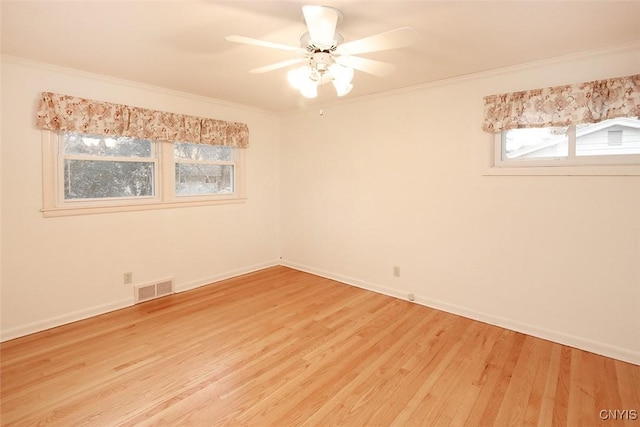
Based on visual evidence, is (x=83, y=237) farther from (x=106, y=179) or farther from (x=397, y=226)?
(x=397, y=226)

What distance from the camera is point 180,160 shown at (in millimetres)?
3873

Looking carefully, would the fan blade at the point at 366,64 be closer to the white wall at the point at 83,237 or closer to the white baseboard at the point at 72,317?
the white wall at the point at 83,237

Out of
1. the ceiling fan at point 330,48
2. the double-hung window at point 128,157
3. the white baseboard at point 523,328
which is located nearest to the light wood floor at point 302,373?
the white baseboard at point 523,328

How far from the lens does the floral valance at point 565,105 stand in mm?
2365

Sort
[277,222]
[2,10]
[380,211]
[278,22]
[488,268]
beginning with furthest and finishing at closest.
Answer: [277,222] < [380,211] < [488,268] < [278,22] < [2,10]

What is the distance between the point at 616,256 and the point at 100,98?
4738 millimetres

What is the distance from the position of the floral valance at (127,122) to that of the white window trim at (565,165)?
3.10 meters

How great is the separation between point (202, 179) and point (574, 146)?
3.96 metres

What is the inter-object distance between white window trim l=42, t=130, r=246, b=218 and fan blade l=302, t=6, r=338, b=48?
2.63 m

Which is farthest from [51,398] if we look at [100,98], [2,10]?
[100,98]

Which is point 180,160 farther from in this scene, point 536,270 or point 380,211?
point 536,270

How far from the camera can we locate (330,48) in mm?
1974

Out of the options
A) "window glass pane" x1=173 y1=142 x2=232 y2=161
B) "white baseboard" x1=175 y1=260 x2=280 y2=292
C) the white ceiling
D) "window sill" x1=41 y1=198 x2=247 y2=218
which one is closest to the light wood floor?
"white baseboard" x1=175 y1=260 x2=280 y2=292

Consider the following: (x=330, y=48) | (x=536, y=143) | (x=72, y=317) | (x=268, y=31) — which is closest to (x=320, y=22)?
(x=330, y=48)
